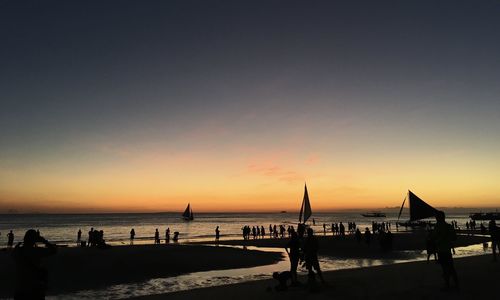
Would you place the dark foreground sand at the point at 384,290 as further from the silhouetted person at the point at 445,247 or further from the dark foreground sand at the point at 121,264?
the dark foreground sand at the point at 121,264

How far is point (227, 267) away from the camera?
2561 cm

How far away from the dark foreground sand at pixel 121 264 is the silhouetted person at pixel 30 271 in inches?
497

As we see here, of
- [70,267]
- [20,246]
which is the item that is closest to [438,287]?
[20,246]

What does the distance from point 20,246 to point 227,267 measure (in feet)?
63.9

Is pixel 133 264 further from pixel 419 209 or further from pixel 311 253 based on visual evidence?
pixel 419 209

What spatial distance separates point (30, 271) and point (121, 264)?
19220 millimetres

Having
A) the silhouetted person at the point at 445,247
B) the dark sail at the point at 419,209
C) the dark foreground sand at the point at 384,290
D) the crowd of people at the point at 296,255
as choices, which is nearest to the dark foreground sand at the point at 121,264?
the dark foreground sand at the point at 384,290

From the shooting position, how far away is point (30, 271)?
6945 millimetres

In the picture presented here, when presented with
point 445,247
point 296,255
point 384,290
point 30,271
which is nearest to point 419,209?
point 296,255

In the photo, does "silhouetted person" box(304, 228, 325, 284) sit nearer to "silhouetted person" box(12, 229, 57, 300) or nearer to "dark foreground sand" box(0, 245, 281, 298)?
"silhouetted person" box(12, 229, 57, 300)

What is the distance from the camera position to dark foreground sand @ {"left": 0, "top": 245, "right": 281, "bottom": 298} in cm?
2008

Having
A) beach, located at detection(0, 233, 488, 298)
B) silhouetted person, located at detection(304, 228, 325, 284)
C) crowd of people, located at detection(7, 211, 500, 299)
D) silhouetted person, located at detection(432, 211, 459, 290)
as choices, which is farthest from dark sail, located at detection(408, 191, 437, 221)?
silhouetted person, located at detection(304, 228, 325, 284)

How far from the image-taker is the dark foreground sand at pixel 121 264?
20078 mm

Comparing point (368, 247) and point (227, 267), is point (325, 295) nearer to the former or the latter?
point (227, 267)
